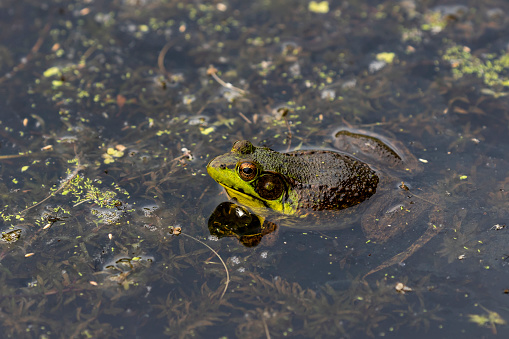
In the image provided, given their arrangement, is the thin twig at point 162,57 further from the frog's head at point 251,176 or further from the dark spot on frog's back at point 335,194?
the dark spot on frog's back at point 335,194

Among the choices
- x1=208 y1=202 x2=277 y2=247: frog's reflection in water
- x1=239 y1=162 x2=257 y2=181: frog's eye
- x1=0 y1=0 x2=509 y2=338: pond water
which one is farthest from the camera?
x1=208 y1=202 x2=277 y2=247: frog's reflection in water

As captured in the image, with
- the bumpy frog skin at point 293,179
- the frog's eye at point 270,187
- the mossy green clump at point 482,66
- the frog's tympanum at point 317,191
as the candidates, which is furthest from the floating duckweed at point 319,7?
the frog's eye at point 270,187

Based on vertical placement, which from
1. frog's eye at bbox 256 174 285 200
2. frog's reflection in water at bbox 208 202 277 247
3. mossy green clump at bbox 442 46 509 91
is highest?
mossy green clump at bbox 442 46 509 91

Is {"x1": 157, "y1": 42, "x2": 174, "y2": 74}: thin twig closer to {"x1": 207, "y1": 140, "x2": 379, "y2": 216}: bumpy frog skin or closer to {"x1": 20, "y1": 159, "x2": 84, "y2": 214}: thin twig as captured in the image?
{"x1": 20, "y1": 159, "x2": 84, "y2": 214}: thin twig

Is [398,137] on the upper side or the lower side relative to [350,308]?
upper

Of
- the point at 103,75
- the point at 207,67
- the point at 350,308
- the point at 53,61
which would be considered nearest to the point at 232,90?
the point at 207,67

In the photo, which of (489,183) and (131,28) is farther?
(131,28)

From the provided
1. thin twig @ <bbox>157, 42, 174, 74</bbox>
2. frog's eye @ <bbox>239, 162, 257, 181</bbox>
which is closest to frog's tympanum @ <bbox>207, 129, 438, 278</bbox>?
frog's eye @ <bbox>239, 162, 257, 181</bbox>

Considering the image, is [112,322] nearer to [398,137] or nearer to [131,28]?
[398,137]
